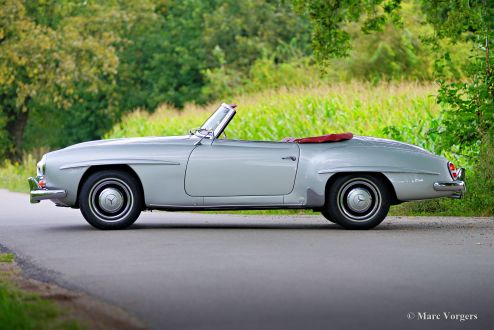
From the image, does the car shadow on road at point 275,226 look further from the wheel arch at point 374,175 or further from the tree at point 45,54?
the tree at point 45,54

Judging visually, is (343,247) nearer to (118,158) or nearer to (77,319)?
(118,158)

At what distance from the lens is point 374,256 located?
1073 centimetres

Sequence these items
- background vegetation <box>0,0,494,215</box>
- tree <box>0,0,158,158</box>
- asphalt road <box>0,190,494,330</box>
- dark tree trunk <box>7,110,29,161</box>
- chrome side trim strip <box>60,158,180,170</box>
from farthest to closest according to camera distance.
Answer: dark tree trunk <box>7,110,29,161</box> < tree <box>0,0,158,158</box> < background vegetation <box>0,0,494,215</box> < chrome side trim strip <box>60,158,180,170</box> < asphalt road <box>0,190,494,330</box>

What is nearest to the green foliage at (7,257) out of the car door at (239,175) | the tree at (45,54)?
the car door at (239,175)

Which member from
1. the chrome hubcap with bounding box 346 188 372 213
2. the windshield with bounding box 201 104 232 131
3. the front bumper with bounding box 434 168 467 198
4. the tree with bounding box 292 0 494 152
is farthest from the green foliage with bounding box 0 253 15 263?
the tree with bounding box 292 0 494 152

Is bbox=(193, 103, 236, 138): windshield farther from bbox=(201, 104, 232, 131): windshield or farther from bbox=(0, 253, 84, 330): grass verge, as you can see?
bbox=(0, 253, 84, 330): grass verge

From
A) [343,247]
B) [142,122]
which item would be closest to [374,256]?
[343,247]

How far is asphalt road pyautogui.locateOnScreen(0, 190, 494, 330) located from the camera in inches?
294

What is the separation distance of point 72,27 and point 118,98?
9.13 m

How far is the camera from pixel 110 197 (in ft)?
43.5

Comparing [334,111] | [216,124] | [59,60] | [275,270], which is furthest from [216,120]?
[59,60]

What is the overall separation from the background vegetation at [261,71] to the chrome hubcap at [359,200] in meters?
3.68

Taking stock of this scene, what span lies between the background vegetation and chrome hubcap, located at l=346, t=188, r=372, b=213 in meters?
3.68

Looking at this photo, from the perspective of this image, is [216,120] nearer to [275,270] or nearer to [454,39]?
[275,270]
